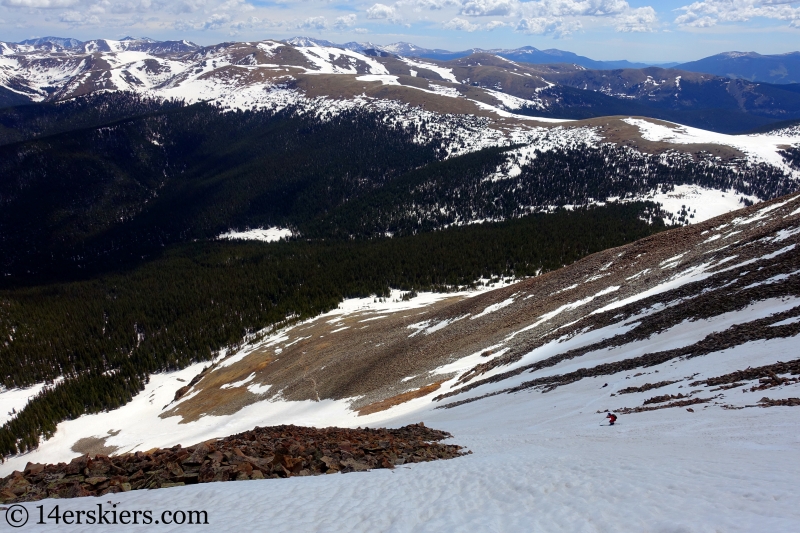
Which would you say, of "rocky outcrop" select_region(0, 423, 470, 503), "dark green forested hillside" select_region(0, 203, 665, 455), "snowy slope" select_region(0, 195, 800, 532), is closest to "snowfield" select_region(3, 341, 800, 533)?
"snowy slope" select_region(0, 195, 800, 532)

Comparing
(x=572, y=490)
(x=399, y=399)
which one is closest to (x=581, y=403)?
(x=572, y=490)

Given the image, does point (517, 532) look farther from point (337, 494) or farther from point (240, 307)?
point (240, 307)

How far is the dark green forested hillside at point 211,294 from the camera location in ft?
351

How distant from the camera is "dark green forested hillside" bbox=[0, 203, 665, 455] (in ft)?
351

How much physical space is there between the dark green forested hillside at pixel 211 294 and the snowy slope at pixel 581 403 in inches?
1946

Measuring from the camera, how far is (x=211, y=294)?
13962 cm

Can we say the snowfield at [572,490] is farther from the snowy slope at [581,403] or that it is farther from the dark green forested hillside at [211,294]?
the dark green forested hillside at [211,294]

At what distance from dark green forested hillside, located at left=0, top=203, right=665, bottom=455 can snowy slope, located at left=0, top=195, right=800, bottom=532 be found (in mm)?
49437

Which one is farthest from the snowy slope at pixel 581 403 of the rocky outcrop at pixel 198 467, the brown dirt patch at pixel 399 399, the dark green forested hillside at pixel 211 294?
the dark green forested hillside at pixel 211 294

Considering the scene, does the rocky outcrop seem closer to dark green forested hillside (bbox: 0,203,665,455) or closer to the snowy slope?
the snowy slope

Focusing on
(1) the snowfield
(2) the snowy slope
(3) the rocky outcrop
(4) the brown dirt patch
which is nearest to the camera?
(1) the snowfield

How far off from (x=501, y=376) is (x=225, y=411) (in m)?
40.5

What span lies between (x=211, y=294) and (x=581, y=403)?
449 ft

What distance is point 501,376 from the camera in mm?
32469
